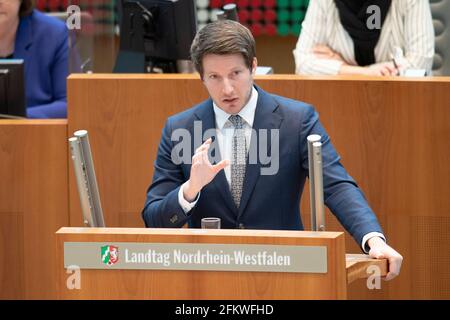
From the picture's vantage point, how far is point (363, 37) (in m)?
4.66

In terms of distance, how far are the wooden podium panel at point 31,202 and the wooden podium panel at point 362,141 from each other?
73 mm

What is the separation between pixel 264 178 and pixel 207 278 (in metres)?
0.68

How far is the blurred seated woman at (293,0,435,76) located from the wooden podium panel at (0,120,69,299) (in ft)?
4.04

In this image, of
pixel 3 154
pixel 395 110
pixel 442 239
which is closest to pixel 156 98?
pixel 3 154

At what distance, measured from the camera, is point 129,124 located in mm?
4145

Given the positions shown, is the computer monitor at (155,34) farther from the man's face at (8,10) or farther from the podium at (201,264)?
the podium at (201,264)

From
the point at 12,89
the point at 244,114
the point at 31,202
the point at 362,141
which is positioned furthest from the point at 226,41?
the point at 12,89

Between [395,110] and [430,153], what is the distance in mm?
210

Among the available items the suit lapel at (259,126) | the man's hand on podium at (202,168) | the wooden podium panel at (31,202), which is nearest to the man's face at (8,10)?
the wooden podium panel at (31,202)

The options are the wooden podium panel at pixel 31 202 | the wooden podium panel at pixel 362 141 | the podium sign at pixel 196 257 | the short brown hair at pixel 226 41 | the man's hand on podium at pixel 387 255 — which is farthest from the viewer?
the wooden podium panel at pixel 31 202

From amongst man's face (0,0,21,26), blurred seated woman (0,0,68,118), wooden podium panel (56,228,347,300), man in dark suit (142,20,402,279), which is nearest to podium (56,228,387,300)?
wooden podium panel (56,228,347,300)

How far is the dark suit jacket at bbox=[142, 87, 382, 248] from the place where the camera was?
3217 mm

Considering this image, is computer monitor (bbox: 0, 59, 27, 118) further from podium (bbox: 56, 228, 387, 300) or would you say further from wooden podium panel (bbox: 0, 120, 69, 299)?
podium (bbox: 56, 228, 387, 300)

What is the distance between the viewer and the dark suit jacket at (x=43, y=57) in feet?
15.6
